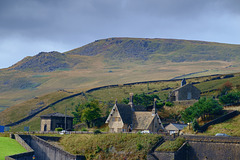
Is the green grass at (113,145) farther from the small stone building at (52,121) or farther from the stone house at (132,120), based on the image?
the small stone building at (52,121)

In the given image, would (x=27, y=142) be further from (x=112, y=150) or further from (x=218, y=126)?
Answer: (x=218, y=126)

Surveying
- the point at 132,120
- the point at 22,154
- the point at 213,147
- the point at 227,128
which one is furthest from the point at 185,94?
the point at 22,154

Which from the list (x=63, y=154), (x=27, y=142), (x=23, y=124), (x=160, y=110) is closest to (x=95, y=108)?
(x=160, y=110)

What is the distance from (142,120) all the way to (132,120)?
7.34 feet

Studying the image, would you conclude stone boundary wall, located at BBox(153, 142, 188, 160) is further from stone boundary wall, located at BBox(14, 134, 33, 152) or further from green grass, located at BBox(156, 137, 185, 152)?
stone boundary wall, located at BBox(14, 134, 33, 152)

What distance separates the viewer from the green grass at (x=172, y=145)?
56375 millimetres

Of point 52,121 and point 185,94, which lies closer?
point 52,121

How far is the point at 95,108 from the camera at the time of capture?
9512 centimetres

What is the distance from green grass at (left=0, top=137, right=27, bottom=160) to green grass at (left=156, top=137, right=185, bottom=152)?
22.6 meters

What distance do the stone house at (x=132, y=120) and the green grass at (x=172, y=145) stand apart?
1750 cm

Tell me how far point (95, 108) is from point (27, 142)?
77.6ft

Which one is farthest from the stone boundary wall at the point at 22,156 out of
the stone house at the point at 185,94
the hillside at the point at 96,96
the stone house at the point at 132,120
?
the hillside at the point at 96,96

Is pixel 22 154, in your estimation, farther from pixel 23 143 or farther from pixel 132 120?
pixel 132 120

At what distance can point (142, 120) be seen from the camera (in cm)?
7875
